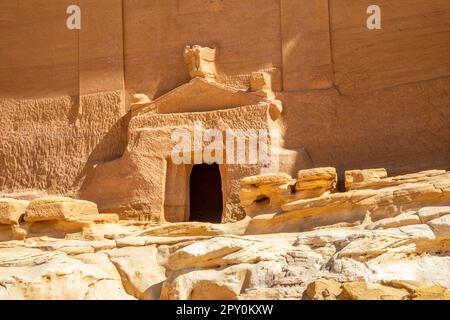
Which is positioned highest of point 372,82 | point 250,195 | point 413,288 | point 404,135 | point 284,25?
Answer: point 284,25

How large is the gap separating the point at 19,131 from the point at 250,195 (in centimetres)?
666

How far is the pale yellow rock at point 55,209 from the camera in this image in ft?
48.5

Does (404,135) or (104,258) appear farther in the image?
(404,135)

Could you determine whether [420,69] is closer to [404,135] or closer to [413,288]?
[404,135]

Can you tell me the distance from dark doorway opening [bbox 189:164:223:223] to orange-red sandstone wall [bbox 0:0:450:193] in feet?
7.44

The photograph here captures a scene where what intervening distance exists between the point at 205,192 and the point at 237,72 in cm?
334

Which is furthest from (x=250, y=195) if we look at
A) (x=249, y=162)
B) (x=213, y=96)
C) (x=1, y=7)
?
(x=1, y=7)

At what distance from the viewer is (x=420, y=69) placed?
15.5 meters

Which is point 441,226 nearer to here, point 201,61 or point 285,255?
point 285,255

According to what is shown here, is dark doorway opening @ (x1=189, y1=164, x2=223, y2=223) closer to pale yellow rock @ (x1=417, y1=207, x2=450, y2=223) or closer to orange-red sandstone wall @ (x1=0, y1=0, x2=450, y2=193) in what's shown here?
orange-red sandstone wall @ (x1=0, y1=0, x2=450, y2=193)

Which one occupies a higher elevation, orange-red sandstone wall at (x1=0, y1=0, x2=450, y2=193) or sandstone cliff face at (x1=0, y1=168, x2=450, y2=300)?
orange-red sandstone wall at (x1=0, y1=0, x2=450, y2=193)

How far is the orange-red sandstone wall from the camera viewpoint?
1546 cm

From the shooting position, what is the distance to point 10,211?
15.1 metres

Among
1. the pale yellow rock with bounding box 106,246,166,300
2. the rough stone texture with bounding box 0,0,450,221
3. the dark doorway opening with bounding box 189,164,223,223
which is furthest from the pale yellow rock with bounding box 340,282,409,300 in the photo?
the dark doorway opening with bounding box 189,164,223,223
